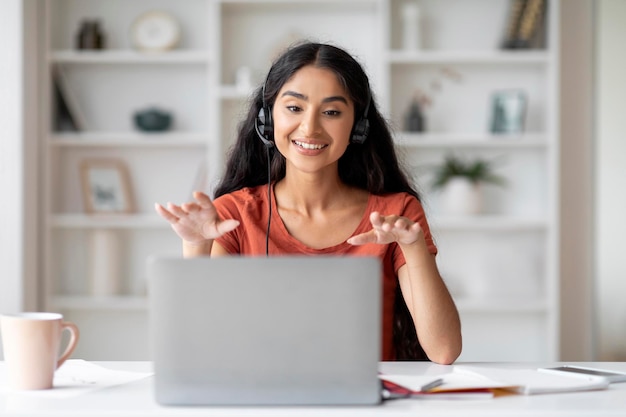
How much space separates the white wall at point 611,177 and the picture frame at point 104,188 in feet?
7.16

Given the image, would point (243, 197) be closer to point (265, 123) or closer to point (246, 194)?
point (246, 194)

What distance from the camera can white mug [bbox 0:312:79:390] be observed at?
1193 millimetres

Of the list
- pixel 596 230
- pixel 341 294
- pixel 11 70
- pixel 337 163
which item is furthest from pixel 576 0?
pixel 341 294

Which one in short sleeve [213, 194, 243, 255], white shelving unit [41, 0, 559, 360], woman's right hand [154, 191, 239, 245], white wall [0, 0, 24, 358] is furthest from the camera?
white shelving unit [41, 0, 559, 360]

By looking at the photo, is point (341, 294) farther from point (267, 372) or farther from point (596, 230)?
point (596, 230)

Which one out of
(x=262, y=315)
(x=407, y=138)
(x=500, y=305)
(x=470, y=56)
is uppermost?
(x=470, y=56)

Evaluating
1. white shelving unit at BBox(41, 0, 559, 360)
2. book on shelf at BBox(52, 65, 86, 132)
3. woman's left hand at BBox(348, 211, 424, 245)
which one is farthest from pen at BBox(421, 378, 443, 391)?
book on shelf at BBox(52, 65, 86, 132)

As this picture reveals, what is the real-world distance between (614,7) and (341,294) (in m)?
3.01

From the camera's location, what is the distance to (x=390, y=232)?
56.3 inches

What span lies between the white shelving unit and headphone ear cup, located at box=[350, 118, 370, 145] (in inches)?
74.0

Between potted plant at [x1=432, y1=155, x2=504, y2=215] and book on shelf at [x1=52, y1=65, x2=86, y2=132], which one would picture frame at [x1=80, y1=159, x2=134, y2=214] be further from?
potted plant at [x1=432, y1=155, x2=504, y2=215]

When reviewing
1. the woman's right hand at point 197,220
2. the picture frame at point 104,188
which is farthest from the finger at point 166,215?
the picture frame at point 104,188

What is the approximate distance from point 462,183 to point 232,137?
1.07m

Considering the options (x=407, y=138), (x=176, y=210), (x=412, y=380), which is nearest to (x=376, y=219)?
(x=412, y=380)
